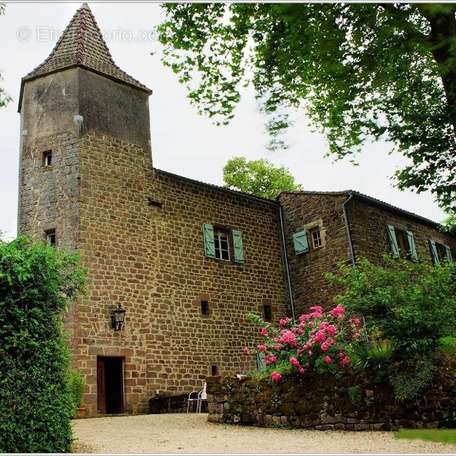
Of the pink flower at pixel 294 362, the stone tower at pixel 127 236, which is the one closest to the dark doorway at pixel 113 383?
the stone tower at pixel 127 236

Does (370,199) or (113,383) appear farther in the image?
(370,199)

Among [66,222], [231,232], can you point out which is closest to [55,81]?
[66,222]

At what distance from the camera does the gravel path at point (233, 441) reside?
20.4 ft

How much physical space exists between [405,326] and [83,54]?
12534 mm

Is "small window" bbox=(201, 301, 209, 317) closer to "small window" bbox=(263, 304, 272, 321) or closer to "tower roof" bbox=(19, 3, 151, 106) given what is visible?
"small window" bbox=(263, 304, 272, 321)

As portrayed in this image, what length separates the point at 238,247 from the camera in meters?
17.2

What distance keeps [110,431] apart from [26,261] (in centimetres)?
409

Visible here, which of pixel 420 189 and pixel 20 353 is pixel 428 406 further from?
pixel 20 353

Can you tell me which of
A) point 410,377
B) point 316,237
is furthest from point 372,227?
point 410,377

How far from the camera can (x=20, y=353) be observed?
5.91 meters

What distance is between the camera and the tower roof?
15.6 m

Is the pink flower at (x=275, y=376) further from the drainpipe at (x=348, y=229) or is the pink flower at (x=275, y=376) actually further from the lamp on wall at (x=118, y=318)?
the drainpipe at (x=348, y=229)

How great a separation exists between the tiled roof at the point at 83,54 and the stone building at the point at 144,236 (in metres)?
0.05

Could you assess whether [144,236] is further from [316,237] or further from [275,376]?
[275,376]
